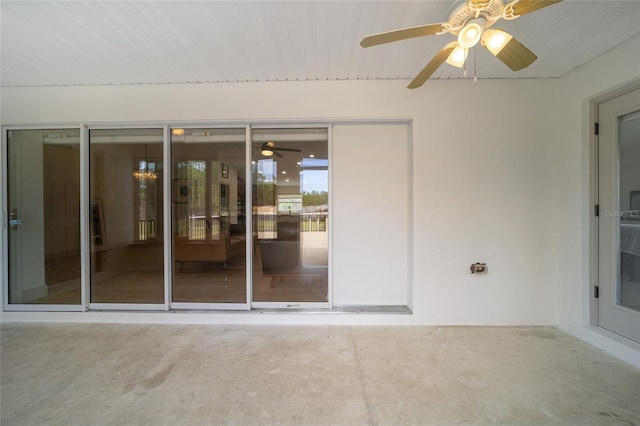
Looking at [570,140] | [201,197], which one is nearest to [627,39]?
[570,140]

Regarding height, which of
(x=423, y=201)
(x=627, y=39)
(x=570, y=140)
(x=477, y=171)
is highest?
(x=627, y=39)

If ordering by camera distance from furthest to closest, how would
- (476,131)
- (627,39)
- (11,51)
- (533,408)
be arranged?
(476,131) < (11,51) < (627,39) < (533,408)

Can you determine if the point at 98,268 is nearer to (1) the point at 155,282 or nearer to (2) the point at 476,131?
(1) the point at 155,282

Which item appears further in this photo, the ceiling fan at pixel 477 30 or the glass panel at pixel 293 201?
the glass panel at pixel 293 201

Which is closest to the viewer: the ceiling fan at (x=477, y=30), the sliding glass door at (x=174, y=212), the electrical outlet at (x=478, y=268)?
the ceiling fan at (x=477, y=30)

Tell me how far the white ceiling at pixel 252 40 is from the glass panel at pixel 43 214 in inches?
29.8

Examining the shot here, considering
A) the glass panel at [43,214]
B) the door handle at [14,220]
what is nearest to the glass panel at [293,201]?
the glass panel at [43,214]

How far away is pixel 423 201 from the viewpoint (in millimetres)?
3018

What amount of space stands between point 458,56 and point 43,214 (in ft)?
16.3

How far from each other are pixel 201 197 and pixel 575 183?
435cm

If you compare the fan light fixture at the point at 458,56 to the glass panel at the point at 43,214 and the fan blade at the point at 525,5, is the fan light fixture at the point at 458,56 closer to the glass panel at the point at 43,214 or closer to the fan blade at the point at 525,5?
the fan blade at the point at 525,5

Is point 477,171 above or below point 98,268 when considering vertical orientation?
above

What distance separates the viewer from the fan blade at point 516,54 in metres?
1.68

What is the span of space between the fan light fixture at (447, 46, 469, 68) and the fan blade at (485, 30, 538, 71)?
0.64 feet
